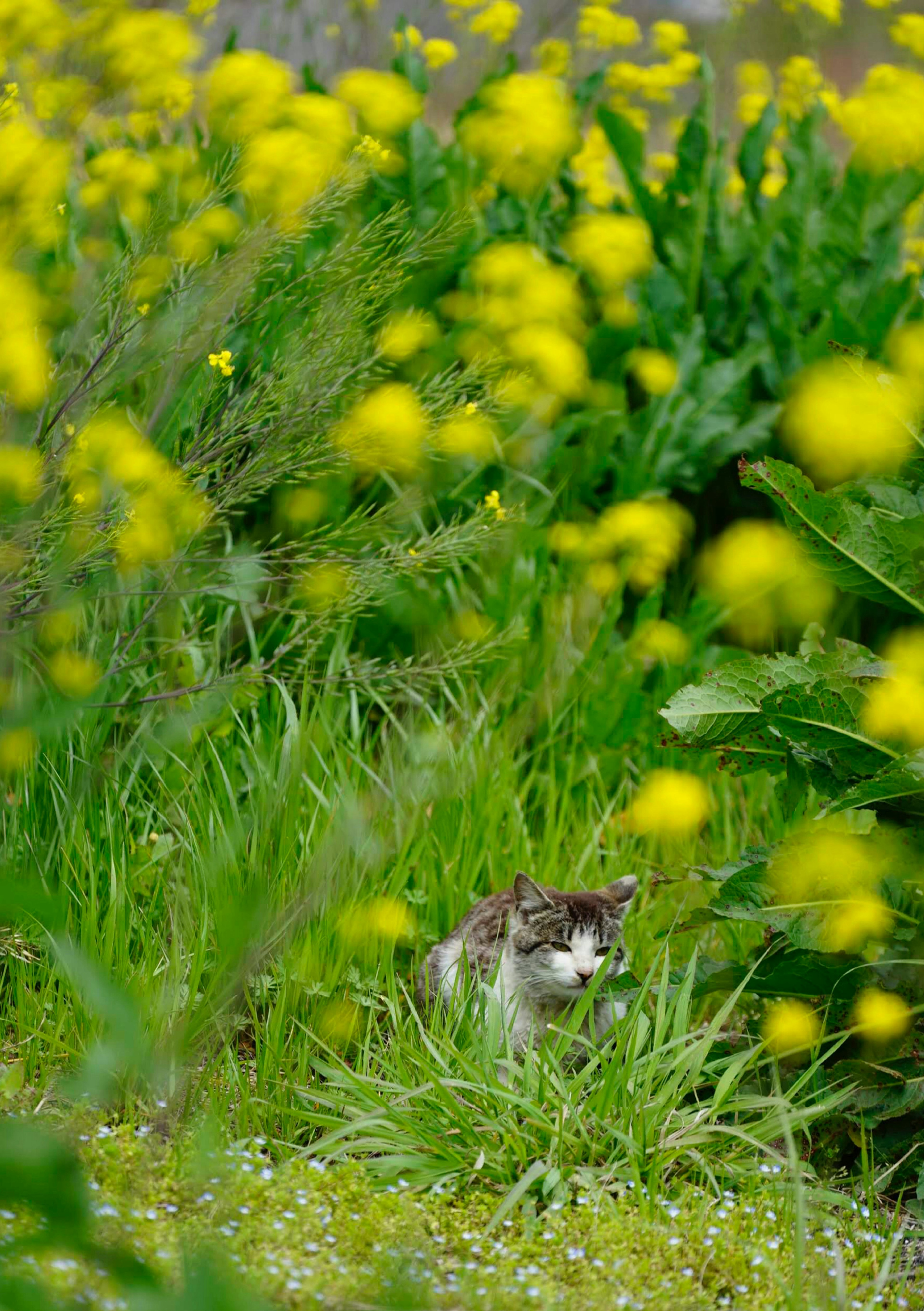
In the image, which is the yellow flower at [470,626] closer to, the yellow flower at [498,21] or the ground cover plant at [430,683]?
the ground cover plant at [430,683]

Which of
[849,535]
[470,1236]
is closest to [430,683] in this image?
[849,535]

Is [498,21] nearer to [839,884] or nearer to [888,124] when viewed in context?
[888,124]

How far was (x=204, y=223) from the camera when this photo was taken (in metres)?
3.46

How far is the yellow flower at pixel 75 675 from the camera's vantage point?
9.37 feet

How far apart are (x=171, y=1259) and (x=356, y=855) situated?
117cm

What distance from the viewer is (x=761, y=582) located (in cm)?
386

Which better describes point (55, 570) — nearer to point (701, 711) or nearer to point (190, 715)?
point (190, 715)

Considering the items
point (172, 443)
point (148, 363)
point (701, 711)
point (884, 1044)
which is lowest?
point (884, 1044)

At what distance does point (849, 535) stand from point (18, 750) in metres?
1.63

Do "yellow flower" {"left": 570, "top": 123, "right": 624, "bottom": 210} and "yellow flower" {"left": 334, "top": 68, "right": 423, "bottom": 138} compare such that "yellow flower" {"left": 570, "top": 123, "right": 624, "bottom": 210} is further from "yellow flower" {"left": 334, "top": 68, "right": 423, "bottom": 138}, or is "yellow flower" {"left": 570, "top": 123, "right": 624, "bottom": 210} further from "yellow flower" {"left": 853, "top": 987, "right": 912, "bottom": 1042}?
"yellow flower" {"left": 853, "top": 987, "right": 912, "bottom": 1042}

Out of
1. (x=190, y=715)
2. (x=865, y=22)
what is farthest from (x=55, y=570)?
(x=865, y=22)

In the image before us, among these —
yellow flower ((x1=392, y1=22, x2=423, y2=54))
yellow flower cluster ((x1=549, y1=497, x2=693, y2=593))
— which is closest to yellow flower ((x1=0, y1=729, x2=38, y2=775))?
yellow flower cluster ((x1=549, y1=497, x2=693, y2=593))

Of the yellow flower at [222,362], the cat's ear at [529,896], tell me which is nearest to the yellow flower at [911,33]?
the yellow flower at [222,362]

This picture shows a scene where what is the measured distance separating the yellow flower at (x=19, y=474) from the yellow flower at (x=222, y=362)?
0.40 m
